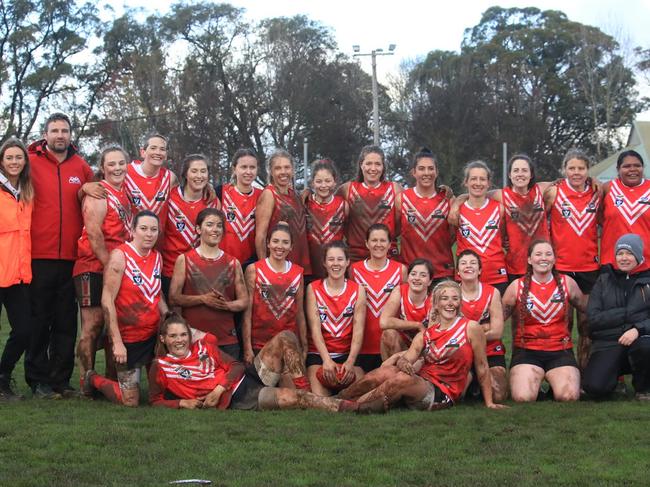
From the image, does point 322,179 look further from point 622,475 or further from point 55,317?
point 622,475

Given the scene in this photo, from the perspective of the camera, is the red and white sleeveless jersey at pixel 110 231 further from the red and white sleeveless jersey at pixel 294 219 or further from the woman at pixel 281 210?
the red and white sleeveless jersey at pixel 294 219

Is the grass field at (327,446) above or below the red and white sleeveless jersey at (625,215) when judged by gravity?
below

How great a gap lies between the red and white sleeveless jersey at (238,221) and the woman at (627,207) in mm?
2860

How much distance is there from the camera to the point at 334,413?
6.40 metres

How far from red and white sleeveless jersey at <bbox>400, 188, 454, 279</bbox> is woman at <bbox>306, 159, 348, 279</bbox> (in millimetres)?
535

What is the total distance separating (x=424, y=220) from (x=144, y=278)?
2345 millimetres

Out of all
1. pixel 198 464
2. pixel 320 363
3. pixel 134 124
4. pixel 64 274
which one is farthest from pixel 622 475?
pixel 134 124

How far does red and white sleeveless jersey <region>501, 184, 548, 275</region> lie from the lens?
25.0 feet

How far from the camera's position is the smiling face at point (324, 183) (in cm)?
765

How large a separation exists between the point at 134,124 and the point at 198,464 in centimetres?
3478

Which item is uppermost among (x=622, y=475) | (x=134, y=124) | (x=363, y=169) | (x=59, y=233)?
(x=134, y=124)

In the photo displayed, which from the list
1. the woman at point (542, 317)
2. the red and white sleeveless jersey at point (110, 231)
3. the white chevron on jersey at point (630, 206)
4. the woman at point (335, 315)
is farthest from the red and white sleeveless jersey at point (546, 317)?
the red and white sleeveless jersey at point (110, 231)

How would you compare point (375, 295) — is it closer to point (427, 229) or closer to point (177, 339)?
point (427, 229)

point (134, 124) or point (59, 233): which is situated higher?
point (134, 124)
